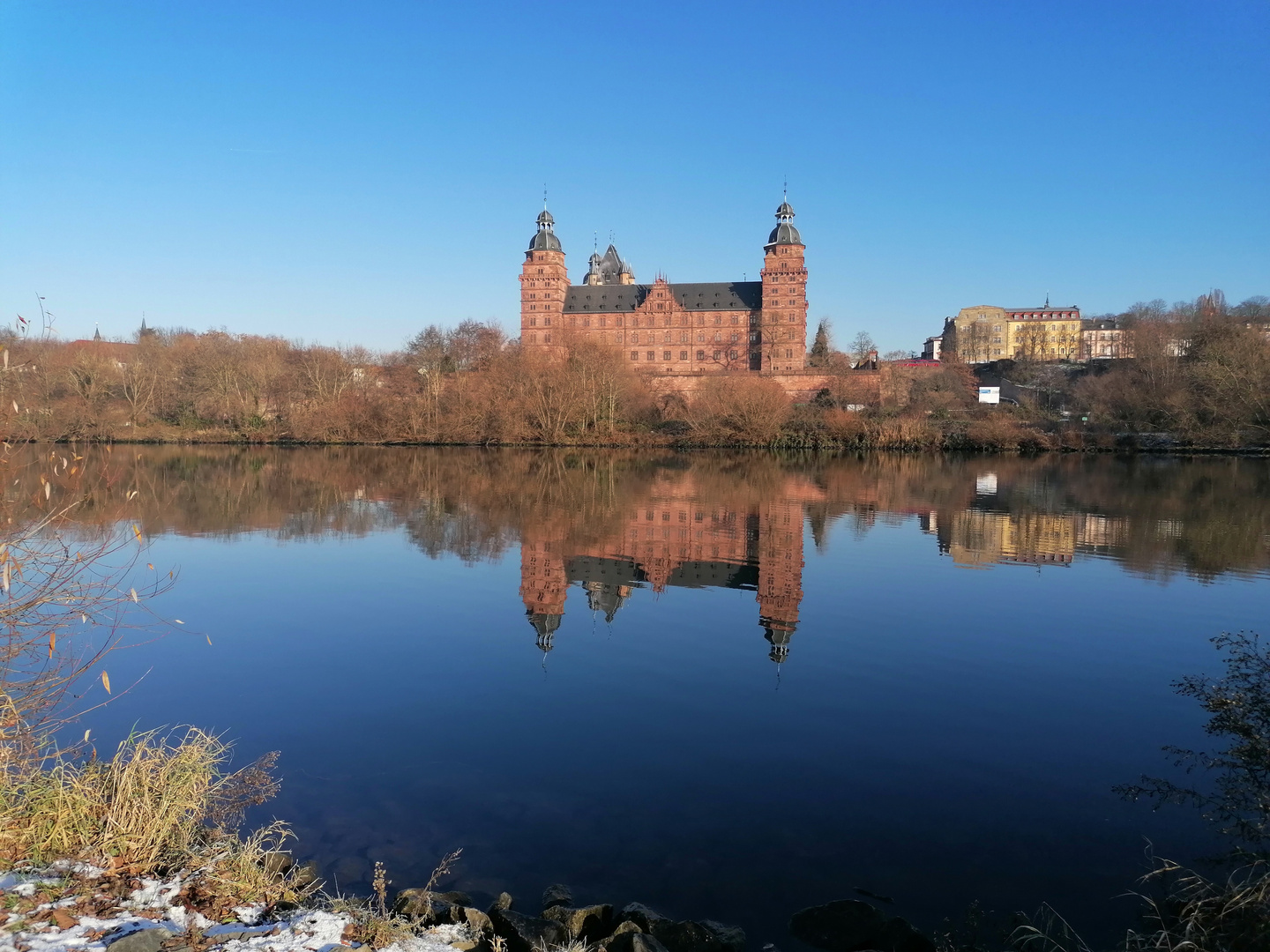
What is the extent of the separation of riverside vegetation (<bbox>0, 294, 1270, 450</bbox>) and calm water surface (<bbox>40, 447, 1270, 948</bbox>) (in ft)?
103

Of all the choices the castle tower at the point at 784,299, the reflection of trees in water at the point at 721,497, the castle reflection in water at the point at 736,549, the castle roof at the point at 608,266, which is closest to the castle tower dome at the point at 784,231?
the castle tower at the point at 784,299

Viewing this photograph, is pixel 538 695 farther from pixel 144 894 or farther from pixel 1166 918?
pixel 1166 918

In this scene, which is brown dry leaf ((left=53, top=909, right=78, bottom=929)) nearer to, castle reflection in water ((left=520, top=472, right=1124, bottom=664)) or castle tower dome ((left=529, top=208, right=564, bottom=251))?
castle reflection in water ((left=520, top=472, right=1124, bottom=664))

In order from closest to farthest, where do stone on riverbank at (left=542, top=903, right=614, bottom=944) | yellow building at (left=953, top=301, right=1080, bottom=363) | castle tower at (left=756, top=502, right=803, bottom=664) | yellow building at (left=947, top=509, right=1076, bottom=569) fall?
stone on riverbank at (left=542, top=903, right=614, bottom=944) → castle tower at (left=756, top=502, right=803, bottom=664) → yellow building at (left=947, top=509, right=1076, bottom=569) → yellow building at (left=953, top=301, right=1080, bottom=363)

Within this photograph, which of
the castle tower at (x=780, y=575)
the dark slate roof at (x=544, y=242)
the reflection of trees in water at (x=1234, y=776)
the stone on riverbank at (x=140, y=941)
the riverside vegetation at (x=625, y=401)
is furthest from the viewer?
the dark slate roof at (x=544, y=242)

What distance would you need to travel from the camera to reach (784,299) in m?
81.8

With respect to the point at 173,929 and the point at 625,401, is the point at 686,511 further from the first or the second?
the point at 625,401

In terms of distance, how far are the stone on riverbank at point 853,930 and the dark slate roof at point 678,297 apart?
8316 centimetres

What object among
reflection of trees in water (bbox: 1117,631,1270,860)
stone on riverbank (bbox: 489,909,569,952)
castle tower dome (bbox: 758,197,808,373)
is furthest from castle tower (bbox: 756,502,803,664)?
castle tower dome (bbox: 758,197,808,373)

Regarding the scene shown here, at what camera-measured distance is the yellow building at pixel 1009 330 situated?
9925 centimetres

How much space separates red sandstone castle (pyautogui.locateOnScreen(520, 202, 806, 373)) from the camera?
82.1 meters

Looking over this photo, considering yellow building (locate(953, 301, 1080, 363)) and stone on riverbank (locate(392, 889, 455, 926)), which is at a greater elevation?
yellow building (locate(953, 301, 1080, 363))

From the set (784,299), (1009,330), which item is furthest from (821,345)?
A: (1009,330)

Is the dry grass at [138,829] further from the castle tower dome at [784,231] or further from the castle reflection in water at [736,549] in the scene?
the castle tower dome at [784,231]
